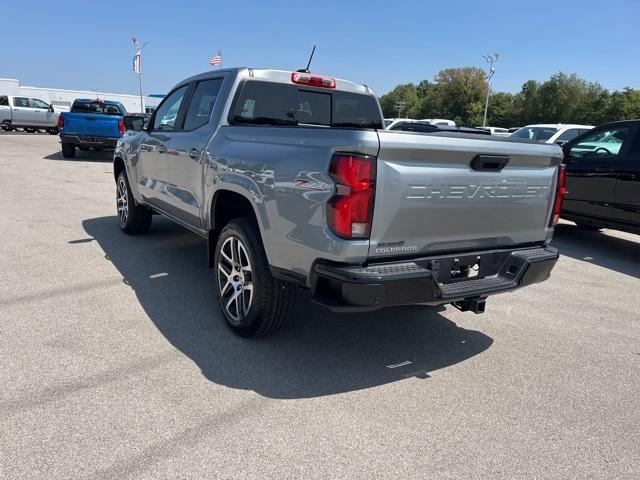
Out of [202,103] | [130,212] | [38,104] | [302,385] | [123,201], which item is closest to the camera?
[302,385]

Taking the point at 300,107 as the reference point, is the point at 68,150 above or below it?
below

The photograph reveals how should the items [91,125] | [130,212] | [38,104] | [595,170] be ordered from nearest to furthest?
[130,212]
[595,170]
[91,125]
[38,104]

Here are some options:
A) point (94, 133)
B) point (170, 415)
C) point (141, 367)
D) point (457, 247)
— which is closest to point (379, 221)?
point (457, 247)

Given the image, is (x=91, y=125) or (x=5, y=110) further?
(x=5, y=110)

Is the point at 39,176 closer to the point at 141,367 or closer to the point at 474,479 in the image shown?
the point at 141,367

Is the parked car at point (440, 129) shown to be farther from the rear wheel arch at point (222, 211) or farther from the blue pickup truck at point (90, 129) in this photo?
the blue pickup truck at point (90, 129)

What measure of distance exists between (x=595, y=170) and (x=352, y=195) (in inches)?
238

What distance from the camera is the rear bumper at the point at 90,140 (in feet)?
48.9

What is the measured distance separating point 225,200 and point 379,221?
1737 millimetres

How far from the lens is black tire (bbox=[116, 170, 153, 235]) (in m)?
6.43

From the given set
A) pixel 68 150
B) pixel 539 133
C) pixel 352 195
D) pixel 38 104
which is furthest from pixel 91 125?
pixel 38 104

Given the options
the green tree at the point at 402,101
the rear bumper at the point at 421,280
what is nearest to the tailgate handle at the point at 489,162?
the rear bumper at the point at 421,280

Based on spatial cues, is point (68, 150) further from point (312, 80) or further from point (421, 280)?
A: point (421, 280)

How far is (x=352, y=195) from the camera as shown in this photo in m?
2.72
